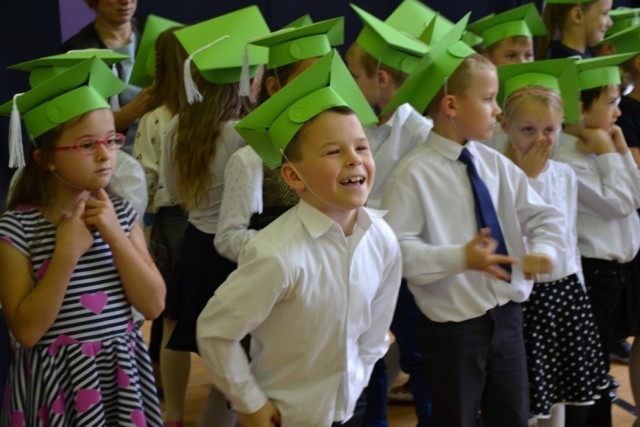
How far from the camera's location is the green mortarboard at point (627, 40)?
3340mm

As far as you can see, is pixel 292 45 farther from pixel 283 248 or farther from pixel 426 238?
pixel 283 248

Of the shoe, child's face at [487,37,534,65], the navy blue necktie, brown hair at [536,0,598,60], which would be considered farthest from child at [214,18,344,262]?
the shoe

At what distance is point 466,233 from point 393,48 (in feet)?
2.81

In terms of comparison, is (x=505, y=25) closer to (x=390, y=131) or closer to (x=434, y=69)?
(x=390, y=131)

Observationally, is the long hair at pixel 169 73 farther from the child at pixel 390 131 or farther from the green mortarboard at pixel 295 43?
the child at pixel 390 131

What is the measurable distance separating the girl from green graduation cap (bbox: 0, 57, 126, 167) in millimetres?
1280

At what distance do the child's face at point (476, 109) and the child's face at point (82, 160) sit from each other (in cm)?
96

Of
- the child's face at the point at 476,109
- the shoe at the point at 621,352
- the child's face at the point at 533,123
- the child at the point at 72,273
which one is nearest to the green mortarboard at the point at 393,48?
the child's face at the point at 533,123

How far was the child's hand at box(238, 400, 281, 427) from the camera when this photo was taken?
1854 mm

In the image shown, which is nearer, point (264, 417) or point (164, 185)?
point (264, 417)

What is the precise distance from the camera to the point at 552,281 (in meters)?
2.64

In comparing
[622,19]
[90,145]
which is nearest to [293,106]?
[90,145]

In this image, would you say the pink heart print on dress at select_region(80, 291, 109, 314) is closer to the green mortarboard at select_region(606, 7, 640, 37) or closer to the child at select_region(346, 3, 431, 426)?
the child at select_region(346, 3, 431, 426)

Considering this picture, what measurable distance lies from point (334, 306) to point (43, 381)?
72 centimetres
